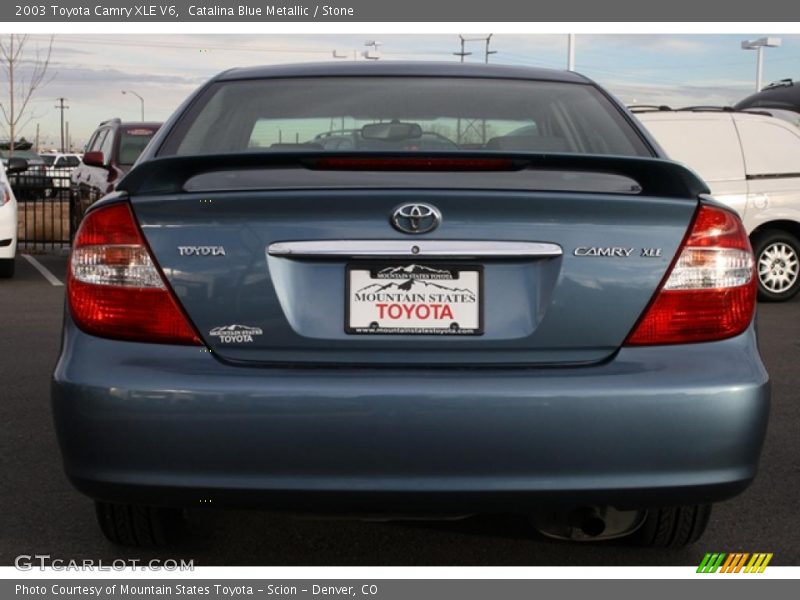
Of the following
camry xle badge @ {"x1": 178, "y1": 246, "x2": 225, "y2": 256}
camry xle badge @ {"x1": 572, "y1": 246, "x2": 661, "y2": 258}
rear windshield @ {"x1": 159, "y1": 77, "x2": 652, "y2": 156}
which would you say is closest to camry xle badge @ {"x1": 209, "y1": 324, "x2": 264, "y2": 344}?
camry xle badge @ {"x1": 178, "y1": 246, "x2": 225, "y2": 256}

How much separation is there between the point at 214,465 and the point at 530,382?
80 centimetres

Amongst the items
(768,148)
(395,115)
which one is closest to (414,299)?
(395,115)

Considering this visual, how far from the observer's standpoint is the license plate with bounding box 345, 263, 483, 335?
3117 millimetres

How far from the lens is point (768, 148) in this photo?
1223cm

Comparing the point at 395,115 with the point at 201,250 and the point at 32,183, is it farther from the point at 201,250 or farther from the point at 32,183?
the point at 32,183

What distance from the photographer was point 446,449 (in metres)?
3.06

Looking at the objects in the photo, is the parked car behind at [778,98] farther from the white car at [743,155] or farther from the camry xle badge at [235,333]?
the camry xle badge at [235,333]

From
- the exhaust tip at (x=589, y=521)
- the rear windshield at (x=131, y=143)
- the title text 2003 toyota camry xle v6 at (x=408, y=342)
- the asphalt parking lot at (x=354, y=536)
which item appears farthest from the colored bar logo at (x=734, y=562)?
the rear windshield at (x=131, y=143)

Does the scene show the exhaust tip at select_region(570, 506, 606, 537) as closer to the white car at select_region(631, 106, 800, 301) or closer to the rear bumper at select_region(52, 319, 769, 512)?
the rear bumper at select_region(52, 319, 769, 512)

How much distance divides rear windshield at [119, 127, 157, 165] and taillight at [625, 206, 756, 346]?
13404 mm

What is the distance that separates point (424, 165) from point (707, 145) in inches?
373

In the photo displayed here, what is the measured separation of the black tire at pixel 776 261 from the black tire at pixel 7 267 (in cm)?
778

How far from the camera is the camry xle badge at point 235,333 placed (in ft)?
10.3
